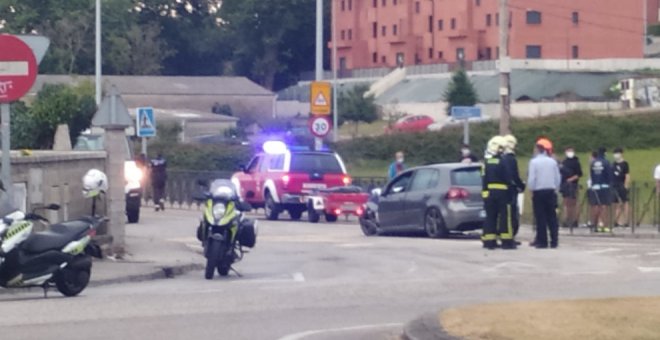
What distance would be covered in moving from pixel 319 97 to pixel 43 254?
2328 cm

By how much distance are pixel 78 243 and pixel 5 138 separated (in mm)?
1825

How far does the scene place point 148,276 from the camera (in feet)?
65.9

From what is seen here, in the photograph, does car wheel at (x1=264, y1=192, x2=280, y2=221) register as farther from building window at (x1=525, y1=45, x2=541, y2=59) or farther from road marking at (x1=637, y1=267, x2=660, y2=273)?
building window at (x1=525, y1=45, x2=541, y2=59)

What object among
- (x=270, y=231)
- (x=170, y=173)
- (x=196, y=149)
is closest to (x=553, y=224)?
(x=270, y=231)

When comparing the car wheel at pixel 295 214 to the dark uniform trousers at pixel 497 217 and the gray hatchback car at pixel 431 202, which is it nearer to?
the gray hatchback car at pixel 431 202

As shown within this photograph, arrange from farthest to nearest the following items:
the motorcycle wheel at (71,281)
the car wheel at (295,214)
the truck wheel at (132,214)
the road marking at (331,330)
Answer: the car wheel at (295,214) → the truck wheel at (132,214) → the motorcycle wheel at (71,281) → the road marking at (331,330)

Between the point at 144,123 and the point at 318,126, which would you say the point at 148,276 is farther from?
the point at 144,123

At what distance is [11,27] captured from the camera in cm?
8519

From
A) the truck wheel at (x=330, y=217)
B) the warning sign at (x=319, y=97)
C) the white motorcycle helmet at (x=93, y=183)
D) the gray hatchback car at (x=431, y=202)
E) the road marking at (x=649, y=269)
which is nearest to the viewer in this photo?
the road marking at (x=649, y=269)

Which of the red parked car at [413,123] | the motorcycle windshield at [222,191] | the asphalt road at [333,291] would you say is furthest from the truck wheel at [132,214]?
the red parked car at [413,123]

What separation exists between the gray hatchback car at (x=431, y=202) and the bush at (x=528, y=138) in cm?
2992

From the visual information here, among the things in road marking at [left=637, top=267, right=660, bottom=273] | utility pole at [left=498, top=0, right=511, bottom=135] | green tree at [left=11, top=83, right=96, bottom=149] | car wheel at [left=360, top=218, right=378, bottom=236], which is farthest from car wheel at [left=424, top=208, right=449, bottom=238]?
green tree at [left=11, top=83, right=96, bottom=149]

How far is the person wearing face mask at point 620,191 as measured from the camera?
31.8 m

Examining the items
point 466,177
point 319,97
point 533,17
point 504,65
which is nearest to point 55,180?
point 466,177
